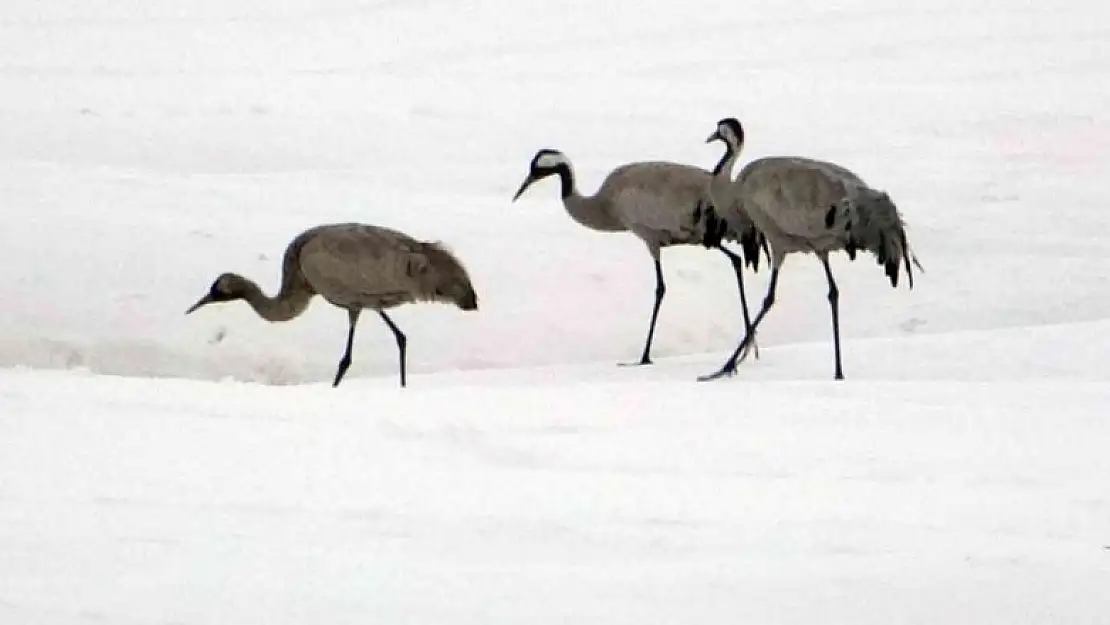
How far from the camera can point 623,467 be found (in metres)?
5.61

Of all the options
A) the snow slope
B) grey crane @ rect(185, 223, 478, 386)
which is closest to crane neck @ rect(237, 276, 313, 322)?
grey crane @ rect(185, 223, 478, 386)

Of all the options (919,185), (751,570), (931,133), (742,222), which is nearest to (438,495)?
(751,570)

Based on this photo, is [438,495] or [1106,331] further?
[1106,331]

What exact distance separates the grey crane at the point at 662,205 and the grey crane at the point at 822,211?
64 centimetres

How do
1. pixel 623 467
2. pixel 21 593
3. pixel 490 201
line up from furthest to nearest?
pixel 490 201
pixel 623 467
pixel 21 593

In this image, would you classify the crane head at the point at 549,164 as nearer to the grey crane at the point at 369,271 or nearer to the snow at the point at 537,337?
the snow at the point at 537,337

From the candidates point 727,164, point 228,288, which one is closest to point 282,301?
point 228,288

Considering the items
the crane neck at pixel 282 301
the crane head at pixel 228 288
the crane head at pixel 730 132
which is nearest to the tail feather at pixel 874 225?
the crane head at pixel 730 132

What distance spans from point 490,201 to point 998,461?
6.49 meters

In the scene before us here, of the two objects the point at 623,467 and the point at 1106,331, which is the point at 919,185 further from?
the point at 623,467

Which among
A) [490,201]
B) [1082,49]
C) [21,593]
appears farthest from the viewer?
[1082,49]

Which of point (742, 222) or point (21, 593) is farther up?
point (742, 222)

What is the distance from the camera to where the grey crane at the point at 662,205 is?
→ 884 cm

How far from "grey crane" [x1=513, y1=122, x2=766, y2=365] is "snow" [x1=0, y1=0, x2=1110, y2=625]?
2.12ft
